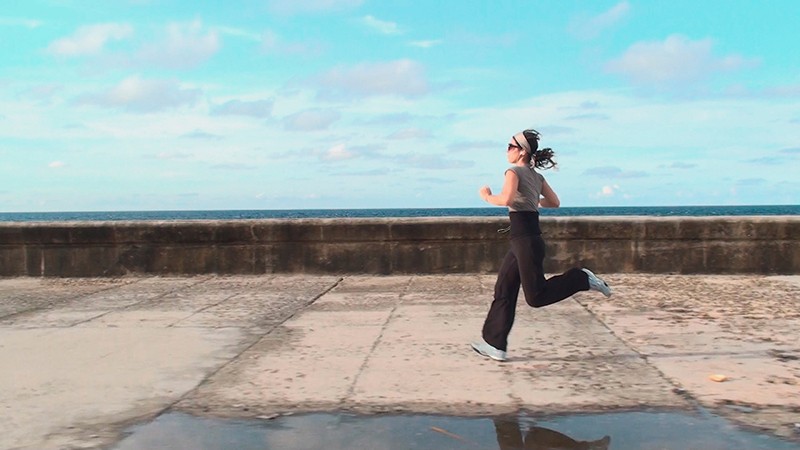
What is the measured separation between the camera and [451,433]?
10.4ft

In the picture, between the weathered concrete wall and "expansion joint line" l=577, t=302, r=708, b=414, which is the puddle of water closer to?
"expansion joint line" l=577, t=302, r=708, b=414

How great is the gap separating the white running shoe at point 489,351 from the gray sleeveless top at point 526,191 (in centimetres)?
86

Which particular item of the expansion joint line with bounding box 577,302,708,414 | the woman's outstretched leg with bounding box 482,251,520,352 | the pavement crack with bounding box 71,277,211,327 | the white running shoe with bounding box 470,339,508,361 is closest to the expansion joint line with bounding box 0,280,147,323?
the pavement crack with bounding box 71,277,211,327

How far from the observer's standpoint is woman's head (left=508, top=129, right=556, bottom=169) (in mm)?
4500

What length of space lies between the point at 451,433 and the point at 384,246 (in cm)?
626

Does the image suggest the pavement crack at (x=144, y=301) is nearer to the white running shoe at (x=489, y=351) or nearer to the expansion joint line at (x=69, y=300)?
the expansion joint line at (x=69, y=300)

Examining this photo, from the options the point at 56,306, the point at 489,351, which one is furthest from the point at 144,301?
the point at 489,351

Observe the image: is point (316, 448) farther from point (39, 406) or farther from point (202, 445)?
point (39, 406)

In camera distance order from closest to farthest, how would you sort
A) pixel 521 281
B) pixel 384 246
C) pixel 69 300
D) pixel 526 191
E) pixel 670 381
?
pixel 670 381, pixel 526 191, pixel 521 281, pixel 69 300, pixel 384 246

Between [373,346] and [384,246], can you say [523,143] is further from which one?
[384,246]

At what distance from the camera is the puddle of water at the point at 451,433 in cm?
301

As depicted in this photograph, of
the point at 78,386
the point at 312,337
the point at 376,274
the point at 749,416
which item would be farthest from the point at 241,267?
the point at 749,416

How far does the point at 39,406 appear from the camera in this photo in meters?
3.69

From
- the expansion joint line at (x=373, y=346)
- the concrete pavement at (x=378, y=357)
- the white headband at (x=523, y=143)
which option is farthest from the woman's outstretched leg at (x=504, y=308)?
the expansion joint line at (x=373, y=346)
